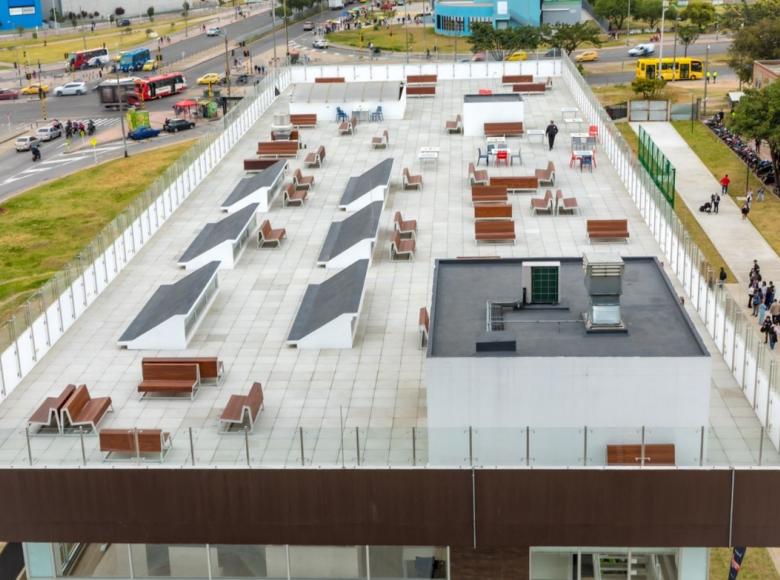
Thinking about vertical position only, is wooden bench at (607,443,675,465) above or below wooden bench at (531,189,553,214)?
below

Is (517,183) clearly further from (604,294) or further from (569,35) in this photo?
(569,35)

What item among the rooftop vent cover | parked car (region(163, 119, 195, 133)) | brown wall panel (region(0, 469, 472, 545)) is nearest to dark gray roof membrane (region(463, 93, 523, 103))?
the rooftop vent cover

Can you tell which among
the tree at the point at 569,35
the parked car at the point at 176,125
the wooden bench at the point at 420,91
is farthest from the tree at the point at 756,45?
the parked car at the point at 176,125

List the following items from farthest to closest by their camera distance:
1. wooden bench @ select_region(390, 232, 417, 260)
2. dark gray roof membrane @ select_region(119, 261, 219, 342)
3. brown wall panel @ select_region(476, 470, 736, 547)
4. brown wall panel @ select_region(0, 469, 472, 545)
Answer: wooden bench @ select_region(390, 232, 417, 260) < dark gray roof membrane @ select_region(119, 261, 219, 342) < brown wall panel @ select_region(0, 469, 472, 545) < brown wall panel @ select_region(476, 470, 736, 547)

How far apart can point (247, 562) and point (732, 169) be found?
5076 cm

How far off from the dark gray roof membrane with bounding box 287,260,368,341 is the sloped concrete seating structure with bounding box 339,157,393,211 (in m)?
7.97

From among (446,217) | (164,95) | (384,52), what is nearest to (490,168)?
(446,217)

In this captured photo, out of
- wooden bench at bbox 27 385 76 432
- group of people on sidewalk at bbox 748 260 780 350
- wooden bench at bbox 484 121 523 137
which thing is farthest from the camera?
wooden bench at bbox 484 121 523 137

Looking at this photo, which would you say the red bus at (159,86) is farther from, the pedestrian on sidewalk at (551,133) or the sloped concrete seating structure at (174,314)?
the sloped concrete seating structure at (174,314)

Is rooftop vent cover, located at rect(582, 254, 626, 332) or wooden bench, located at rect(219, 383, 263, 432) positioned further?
wooden bench, located at rect(219, 383, 263, 432)

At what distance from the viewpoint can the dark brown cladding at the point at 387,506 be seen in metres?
18.9

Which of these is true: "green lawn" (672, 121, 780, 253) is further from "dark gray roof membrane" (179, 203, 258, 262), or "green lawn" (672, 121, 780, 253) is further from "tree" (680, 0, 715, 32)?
Result: "tree" (680, 0, 715, 32)

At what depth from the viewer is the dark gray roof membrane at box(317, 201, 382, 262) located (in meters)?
31.9

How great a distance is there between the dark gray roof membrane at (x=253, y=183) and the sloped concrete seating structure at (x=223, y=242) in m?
2.94
